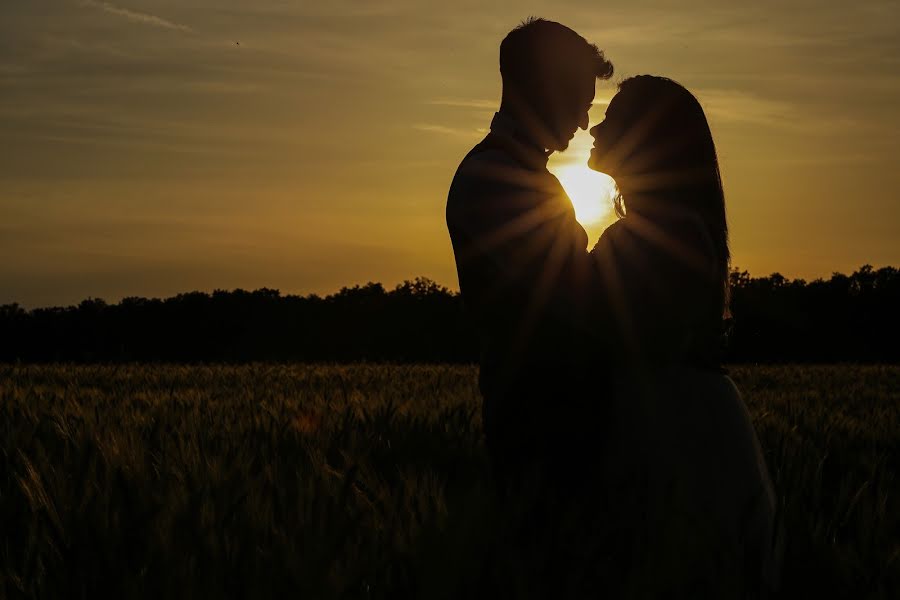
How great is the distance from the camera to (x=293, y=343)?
733 inches

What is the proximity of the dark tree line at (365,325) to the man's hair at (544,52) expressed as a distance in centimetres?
1481

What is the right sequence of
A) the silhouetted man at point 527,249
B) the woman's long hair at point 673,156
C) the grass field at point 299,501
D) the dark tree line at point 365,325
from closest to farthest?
the grass field at point 299,501, the silhouetted man at point 527,249, the woman's long hair at point 673,156, the dark tree line at point 365,325

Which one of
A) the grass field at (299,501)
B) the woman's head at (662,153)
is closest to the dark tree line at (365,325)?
the grass field at (299,501)

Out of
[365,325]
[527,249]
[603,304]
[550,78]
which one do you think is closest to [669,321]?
[603,304]

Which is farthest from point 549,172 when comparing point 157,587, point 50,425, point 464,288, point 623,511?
point 50,425

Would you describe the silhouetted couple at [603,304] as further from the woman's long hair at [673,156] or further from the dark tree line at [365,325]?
the dark tree line at [365,325]

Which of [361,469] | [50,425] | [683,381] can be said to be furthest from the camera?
[50,425]

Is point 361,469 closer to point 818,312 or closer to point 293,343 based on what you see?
point 293,343

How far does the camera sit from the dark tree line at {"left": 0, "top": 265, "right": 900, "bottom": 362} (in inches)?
725

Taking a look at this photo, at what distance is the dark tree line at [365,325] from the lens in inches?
725

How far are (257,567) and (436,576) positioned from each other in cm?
38

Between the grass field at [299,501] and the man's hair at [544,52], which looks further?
the man's hair at [544,52]

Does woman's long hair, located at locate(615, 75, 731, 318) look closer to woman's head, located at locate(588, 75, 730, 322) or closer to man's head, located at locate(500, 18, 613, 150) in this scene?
woman's head, located at locate(588, 75, 730, 322)

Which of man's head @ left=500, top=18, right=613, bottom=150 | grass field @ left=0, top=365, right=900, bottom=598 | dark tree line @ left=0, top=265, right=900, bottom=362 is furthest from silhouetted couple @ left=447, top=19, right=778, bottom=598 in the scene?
dark tree line @ left=0, top=265, right=900, bottom=362
